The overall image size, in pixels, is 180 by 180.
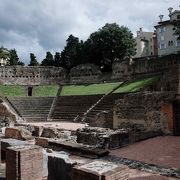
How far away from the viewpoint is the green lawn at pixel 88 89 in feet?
135

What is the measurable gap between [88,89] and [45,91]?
8407mm

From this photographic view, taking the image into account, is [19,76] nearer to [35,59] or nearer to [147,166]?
[35,59]

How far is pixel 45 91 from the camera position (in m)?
47.5

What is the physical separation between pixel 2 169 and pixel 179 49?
5855 centimetres

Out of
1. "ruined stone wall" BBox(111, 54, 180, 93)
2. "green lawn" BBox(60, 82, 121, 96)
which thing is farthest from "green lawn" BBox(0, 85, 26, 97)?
"ruined stone wall" BBox(111, 54, 180, 93)

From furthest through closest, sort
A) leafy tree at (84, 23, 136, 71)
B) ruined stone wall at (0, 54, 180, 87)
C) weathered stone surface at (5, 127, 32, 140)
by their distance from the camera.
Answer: leafy tree at (84, 23, 136, 71) → ruined stone wall at (0, 54, 180, 87) → weathered stone surface at (5, 127, 32, 140)

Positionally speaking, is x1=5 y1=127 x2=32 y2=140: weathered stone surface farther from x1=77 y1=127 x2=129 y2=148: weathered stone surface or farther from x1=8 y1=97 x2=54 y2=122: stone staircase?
x1=8 y1=97 x2=54 y2=122: stone staircase

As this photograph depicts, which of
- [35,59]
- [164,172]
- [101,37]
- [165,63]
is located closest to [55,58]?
[35,59]

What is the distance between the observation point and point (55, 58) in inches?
2581

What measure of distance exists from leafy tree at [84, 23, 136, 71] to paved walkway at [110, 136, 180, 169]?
41.5 metres

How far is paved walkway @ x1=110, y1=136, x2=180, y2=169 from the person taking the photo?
10383 mm

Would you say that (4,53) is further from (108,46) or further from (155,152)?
(155,152)

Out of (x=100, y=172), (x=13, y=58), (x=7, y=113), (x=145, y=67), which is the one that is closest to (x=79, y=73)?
(x=145, y=67)

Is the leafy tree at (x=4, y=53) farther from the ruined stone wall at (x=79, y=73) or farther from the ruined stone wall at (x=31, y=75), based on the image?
the ruined stone wall at (x=79, y=73)
